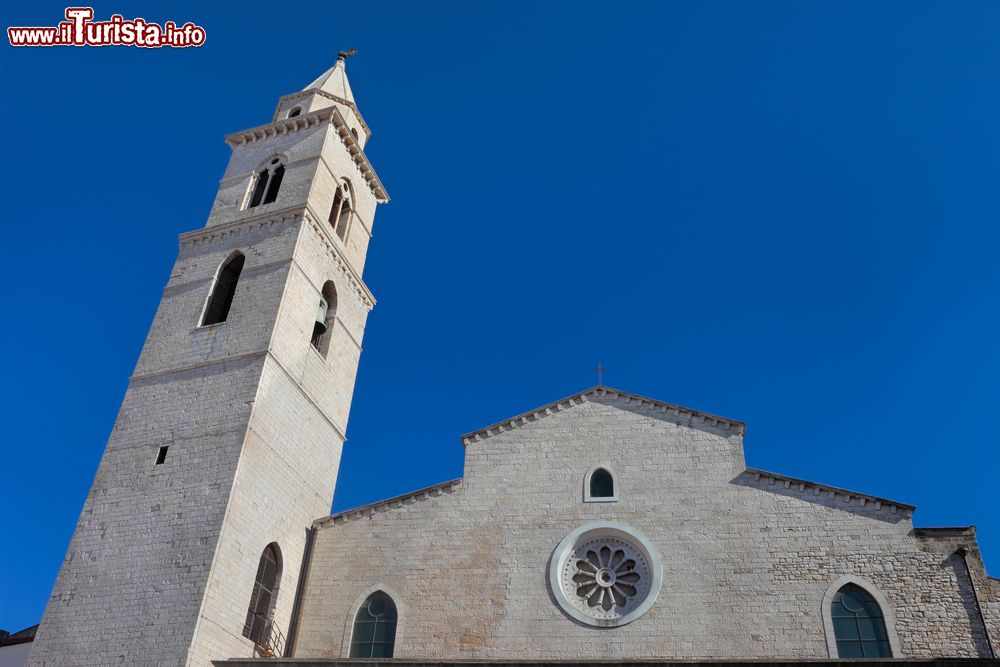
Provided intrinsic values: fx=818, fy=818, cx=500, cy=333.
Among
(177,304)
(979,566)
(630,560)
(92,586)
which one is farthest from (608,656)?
(177,304)

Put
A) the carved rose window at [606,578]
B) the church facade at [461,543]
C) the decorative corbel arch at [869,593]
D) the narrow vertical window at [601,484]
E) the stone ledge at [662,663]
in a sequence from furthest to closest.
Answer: the narrow vertical window at [601,484] < the carved rose window at [606,578] < the church facade at [461,543] < the decorative corbel arch at [869,593] < the stone ledge at [662,663]

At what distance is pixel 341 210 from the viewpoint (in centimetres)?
2522

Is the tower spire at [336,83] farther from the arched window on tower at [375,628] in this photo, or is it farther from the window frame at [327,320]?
the arched window on tower at [375,628]

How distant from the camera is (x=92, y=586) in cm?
1608

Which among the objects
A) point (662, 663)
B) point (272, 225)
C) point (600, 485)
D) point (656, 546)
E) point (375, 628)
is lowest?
point (662, 663)

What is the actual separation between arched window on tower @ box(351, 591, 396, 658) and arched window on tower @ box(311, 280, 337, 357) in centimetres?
690

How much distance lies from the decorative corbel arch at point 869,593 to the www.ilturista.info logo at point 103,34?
753 inches

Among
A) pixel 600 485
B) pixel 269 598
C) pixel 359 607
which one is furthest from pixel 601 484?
pixel 269 598

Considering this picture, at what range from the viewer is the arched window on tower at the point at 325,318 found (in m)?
21.7

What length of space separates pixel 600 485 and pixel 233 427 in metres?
8.10

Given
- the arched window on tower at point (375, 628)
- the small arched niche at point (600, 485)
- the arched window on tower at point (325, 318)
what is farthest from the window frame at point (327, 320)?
the small arched niche at point (600, 485)

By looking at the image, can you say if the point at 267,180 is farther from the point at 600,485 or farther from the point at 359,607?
the point at 600,485

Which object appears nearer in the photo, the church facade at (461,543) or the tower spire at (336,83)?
the church facade at (461,543)

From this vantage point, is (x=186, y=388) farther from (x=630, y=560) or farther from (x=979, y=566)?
(x=979, y=566)
